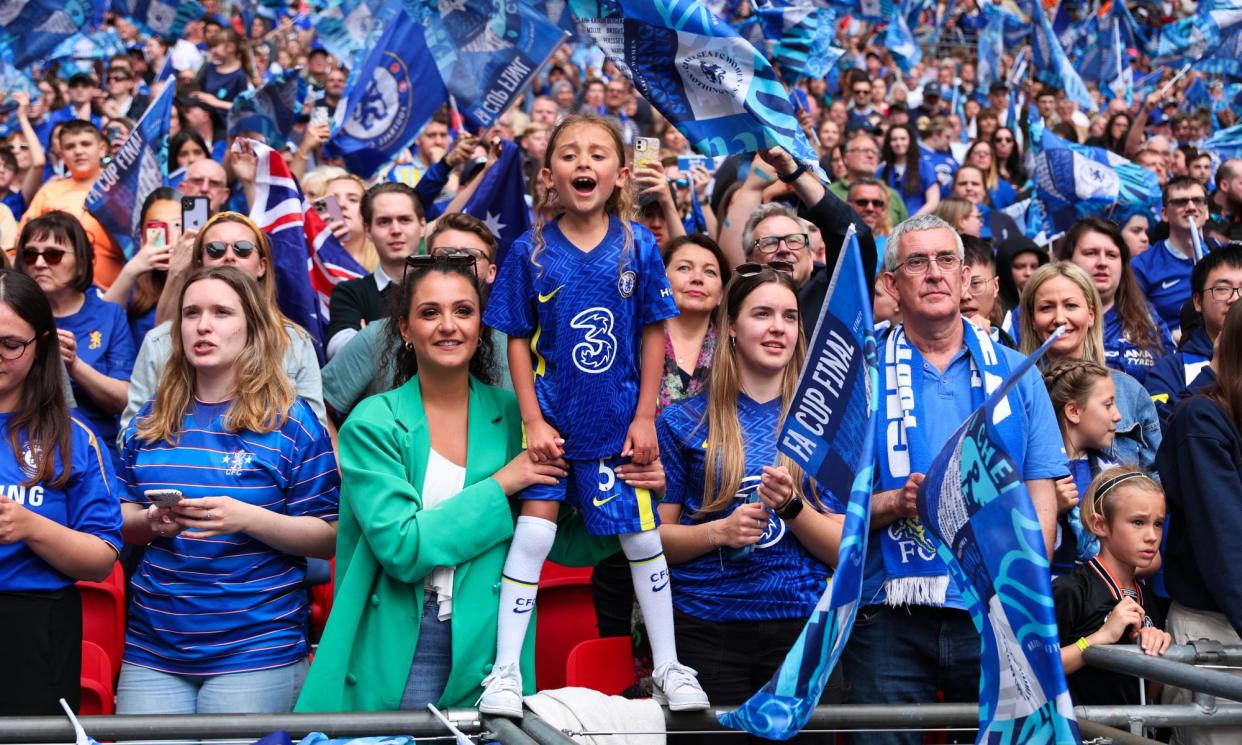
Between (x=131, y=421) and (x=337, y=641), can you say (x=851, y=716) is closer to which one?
(x=337, y=641)

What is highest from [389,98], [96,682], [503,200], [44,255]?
[389,98]

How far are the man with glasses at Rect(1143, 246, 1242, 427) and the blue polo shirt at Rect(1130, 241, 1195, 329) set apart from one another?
186 cm

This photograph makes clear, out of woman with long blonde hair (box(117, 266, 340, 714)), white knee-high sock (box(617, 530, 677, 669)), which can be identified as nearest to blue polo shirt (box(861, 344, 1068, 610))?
white knee-high sock (box(617, 530, 677, 669))

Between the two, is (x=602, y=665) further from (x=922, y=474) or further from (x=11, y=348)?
(x=11, y=348)

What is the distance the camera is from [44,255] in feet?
19.0

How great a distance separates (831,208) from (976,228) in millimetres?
3398

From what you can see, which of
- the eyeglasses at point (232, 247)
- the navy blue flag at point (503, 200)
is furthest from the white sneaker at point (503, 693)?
the navy blue flag at point (503, 200)

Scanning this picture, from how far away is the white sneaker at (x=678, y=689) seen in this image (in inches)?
152

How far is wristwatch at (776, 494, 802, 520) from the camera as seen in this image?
4.25m

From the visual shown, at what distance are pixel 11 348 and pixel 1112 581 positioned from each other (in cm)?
354

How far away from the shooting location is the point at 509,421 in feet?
14.4

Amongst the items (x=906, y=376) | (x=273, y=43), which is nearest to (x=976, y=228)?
(x=906, y=376)

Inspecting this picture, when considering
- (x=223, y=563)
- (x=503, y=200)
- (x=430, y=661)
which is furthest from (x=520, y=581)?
(x=503, y=200)

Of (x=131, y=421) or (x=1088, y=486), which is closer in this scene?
(x=131, y=421)
